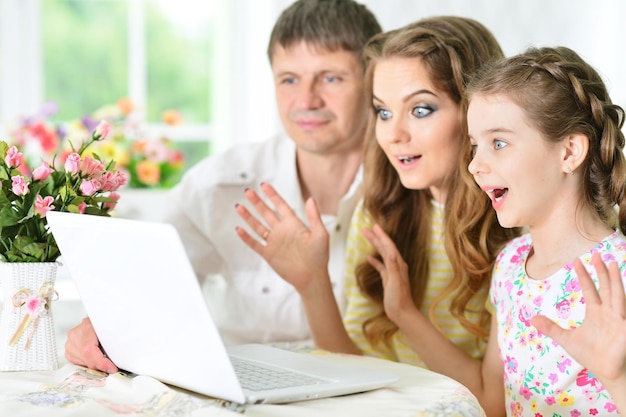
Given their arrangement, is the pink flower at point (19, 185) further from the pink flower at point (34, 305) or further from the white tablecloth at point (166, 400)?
the white tablecloth at point (166, 400)

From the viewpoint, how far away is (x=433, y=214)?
2098 millimetres

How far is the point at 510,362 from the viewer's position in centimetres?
163

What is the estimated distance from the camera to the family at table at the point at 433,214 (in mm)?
1534

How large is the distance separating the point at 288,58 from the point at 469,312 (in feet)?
2.60

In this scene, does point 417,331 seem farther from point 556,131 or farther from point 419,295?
point 556,131

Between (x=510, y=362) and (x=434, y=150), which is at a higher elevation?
(x=434, y=150)

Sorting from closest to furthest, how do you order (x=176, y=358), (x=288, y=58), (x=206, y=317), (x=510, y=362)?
(x=206, y=317) < (x=176, y=358) < (x=510, y=362) < (x=288, y=58)

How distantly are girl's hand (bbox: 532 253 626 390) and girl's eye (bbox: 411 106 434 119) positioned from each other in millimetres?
690

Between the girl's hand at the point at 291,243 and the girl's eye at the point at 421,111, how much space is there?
0.30 m

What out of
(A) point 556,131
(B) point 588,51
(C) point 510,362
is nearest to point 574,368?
(C) point 510,362

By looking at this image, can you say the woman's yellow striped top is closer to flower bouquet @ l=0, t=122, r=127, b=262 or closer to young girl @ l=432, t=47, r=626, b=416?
young girl @ l=432, t=47, r=626, b=416

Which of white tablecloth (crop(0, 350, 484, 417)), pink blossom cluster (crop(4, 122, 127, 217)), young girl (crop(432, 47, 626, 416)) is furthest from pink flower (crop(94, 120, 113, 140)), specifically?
young girl (crop(432, 47, 626, 416))

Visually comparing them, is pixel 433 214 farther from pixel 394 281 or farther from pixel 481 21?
pixel 481 21

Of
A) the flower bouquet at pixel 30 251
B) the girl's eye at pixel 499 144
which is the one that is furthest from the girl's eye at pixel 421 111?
the flower bouquet at pixel 30 251
